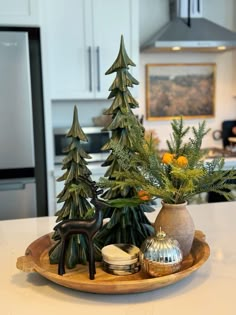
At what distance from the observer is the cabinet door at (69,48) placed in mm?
2896

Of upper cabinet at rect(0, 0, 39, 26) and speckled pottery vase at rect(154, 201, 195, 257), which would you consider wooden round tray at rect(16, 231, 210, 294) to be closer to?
speckled pottery vase at rect(154, 201, 195, 257)

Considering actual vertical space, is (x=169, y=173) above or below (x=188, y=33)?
below

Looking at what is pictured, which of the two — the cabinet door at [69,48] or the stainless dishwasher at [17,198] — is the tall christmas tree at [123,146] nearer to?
the stainless dishwasher at [17,198]

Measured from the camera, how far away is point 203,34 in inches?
126

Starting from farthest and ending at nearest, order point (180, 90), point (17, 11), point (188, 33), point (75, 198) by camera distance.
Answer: point (180, 90) < point (188, 33) < point (17, 11) < point (75, 198)

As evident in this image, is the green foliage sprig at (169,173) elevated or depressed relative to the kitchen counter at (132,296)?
elevated

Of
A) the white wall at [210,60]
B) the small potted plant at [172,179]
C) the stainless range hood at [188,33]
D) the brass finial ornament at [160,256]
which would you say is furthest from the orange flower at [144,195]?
the white wall at [210,60]

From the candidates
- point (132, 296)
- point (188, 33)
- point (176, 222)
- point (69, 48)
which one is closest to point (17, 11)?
point (69, 48)

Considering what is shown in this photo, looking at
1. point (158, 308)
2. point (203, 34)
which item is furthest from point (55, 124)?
point (158, 308)

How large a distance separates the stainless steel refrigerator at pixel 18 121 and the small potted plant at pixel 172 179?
1702 mm

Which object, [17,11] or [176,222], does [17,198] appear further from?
[176,222]

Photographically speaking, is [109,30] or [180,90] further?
[180,90]

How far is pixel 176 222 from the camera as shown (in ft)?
3.51

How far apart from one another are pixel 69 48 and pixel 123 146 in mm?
2009
